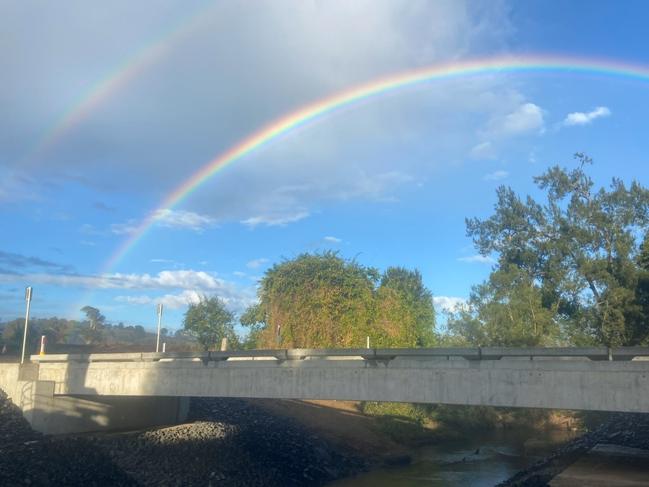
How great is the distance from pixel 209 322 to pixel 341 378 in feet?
136

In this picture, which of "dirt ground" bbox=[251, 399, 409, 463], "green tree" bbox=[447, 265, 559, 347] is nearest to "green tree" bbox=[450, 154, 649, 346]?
"green tree" bbox=[447, 265, 559, 347]

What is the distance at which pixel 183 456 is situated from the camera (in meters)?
23.5

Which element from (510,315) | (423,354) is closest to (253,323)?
(510,315)

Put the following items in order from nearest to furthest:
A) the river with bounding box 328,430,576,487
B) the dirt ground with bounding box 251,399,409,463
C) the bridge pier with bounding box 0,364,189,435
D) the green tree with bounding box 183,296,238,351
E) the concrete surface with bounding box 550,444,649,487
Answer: the concrete surface with bounding box 550,444,649,487 → the bridge pier with bounding box 0,364,189,435 → the river with bounding box 328,430,576,487 → the dirt ground with bounding box 251,399,409,463 → the green tree with bounding box 183,296,238,351

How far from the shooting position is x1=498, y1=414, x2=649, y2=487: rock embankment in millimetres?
21703

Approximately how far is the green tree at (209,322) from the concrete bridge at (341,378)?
30.3m

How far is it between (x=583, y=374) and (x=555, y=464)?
Answer: 1219cm

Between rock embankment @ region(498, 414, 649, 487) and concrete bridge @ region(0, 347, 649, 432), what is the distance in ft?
19.9

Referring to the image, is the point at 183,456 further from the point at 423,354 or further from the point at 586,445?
the point at 586,445

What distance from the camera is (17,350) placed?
42.8 metres

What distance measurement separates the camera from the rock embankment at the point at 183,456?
1989 cm

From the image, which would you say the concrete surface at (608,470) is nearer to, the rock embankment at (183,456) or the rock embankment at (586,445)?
the rock embankment at (586,445)

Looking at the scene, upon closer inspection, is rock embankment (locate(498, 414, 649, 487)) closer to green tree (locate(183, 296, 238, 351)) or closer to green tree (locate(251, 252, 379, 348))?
green tree (locate(251, 252, 379, 348))

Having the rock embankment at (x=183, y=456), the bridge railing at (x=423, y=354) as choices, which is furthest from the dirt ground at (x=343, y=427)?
the bridge railing at (x=423, y=354)
